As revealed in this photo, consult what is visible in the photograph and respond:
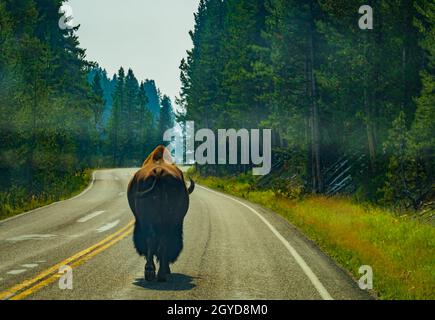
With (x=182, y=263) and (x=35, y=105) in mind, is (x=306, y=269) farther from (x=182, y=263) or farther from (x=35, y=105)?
(x=35, y=105)

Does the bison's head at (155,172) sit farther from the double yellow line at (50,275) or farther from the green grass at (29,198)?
the green grass at (29,198)

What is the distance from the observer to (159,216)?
8023mm

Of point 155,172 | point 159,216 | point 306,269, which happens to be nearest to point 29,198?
point 155,172

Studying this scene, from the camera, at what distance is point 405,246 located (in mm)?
11961

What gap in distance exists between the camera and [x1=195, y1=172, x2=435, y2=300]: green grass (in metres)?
8.17

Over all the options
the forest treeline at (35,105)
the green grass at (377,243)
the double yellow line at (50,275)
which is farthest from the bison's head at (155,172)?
the forest treeline at (35,105)

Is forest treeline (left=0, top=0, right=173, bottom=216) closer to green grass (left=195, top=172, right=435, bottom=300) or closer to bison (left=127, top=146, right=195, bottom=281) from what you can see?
green grass (left=195, top=172, right=435, bottom=300)

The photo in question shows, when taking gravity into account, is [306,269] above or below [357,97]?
below

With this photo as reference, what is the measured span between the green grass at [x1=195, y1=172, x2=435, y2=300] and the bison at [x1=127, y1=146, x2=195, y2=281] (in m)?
3.29

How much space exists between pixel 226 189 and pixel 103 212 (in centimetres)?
1891

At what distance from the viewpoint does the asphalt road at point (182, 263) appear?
7.34 m

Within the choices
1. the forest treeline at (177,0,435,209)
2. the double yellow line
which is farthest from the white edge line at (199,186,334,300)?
the forest treeline at (177,0,435,209)

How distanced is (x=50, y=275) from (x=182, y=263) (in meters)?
2.53
